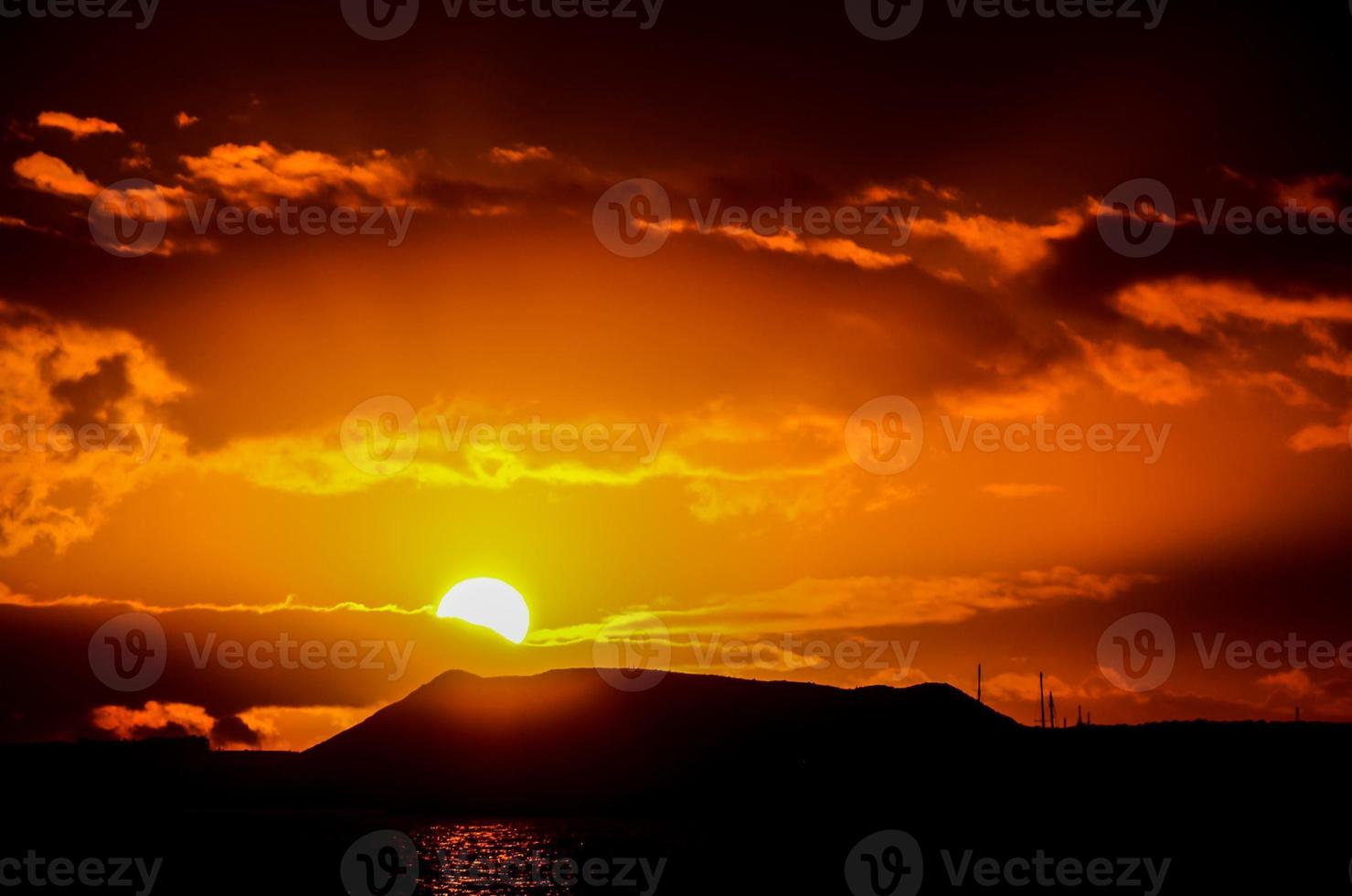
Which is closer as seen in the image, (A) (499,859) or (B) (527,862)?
(B) (527,862)

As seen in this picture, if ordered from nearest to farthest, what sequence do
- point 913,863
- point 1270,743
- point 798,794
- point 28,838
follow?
point 913,863 < point 28,838 < point 1270,743 < point 798,794

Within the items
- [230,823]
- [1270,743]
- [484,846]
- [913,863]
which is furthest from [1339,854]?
[230,823]

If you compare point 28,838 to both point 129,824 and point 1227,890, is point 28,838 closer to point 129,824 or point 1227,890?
point 129,824

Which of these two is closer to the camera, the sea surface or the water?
the sea surface

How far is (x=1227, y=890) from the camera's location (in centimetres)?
8650

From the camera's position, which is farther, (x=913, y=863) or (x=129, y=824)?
(x=129, y=824)

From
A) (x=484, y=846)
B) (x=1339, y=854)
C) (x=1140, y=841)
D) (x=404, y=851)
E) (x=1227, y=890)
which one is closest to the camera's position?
(x=1227, y=890)

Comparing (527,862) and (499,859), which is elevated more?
(527,862)

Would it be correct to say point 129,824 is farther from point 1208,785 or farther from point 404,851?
point 1208,785

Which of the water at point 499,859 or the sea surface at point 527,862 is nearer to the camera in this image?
the sea surface at point 527,862

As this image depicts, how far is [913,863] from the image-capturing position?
110375 mm

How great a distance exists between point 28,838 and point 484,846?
5991cm

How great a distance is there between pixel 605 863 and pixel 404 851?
32.1 meters

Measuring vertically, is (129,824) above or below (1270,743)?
below
